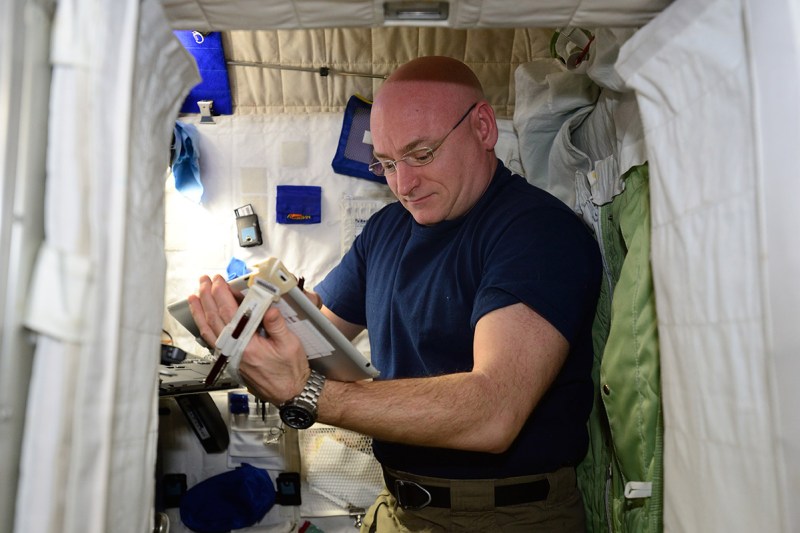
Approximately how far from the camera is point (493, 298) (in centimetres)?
130

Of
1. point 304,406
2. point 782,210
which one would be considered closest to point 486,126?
point 304,406

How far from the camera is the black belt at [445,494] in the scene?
1.48 meters

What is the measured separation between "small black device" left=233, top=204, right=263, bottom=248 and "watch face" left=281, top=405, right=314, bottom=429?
1.34m

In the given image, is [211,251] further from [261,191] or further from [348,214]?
[348,214]

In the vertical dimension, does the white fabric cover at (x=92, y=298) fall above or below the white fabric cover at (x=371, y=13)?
below

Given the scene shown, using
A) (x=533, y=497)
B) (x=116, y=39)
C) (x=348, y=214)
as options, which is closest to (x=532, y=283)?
(x=533, y=497)

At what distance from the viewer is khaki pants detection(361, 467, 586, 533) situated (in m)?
1.48

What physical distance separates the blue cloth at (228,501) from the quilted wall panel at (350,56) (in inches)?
55.2

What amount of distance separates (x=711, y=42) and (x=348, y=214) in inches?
71.2

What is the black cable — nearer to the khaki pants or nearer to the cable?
the khaki pants

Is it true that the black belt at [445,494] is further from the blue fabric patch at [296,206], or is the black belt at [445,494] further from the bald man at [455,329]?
the blue fabric patch at [296,206]

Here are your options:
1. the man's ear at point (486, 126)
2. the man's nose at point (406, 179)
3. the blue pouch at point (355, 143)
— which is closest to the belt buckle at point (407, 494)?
the man's nose at point (406, 179)

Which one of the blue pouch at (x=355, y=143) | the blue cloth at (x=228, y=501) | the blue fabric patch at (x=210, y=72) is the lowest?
the blue cloth at (x=228, y=501)

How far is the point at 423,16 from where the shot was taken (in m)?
1.01
